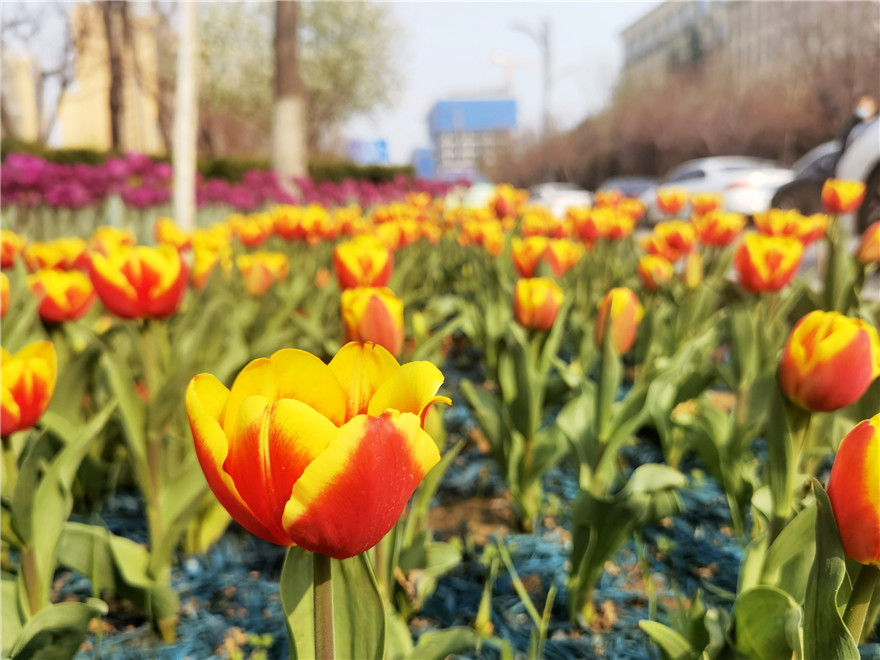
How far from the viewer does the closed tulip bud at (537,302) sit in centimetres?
176

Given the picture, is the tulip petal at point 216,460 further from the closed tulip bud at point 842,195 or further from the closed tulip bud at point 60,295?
the closed tulip bud at point 842,195

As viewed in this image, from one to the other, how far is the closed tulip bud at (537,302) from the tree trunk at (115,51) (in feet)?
50.8

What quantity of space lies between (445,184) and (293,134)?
3.56 meters

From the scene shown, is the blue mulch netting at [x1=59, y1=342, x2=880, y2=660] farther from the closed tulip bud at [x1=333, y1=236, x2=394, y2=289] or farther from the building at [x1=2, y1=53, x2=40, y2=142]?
the building at [x1=2, y1=53, x2=40, y2=142]

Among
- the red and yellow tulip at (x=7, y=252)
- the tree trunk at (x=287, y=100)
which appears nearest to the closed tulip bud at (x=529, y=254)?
the red and yellow tulip at (x=7, y=252)

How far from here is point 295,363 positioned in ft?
2.06

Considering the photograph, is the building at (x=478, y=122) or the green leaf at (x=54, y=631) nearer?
the green leaf at (x=54, y=631)

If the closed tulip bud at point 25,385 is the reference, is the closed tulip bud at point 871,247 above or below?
above

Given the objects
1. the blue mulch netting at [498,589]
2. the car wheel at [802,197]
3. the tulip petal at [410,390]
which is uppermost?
the car wheel at [802,197]

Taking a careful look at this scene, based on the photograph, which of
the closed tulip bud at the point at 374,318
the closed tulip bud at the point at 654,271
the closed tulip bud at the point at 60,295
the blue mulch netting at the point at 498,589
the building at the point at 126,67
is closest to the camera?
the closed tulip bud at the point at 374,318

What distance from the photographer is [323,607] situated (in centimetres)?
60

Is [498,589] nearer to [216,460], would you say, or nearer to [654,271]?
[216,460]

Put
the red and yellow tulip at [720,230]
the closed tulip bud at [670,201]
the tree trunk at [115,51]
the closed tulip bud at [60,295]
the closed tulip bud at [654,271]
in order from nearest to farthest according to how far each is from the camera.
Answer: the closed tulip bud at [60,295]
the closed tulip bud at [654,271]
the red and yellow tulip at [720,230]
the closed tulip bud at [670,201]
the tree trunk at [115,51]

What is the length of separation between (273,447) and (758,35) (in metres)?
31.3
